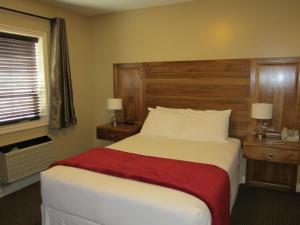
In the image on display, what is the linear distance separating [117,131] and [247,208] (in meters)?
1.95

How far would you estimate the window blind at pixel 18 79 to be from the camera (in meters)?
3.00

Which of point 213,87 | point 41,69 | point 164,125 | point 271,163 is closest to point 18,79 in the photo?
point 41,69

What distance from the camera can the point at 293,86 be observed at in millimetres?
2965

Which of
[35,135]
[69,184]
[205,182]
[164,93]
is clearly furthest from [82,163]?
[164,93]

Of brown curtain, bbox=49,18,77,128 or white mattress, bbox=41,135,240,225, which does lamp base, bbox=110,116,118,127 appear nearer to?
brown curtain, bbox=49,18,77,128

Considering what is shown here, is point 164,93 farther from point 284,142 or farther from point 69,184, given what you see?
point 69,184

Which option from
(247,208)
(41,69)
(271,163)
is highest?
(41,69)

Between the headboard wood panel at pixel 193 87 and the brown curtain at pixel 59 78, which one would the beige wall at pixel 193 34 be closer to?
the headboard wood panel at pixel 193 87

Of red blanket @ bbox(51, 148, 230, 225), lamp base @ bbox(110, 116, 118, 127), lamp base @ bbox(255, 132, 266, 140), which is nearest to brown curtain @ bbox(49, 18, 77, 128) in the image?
lamp base @ bbox(110, 116, 118, 127)

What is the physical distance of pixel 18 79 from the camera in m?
3.18

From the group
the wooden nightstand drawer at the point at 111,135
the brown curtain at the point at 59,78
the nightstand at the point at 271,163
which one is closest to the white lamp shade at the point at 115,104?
the wooden nightstand drawer at the point at 111,135

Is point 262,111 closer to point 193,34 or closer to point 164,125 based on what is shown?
point 164,125

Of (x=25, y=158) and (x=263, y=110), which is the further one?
(x=25, y=158)

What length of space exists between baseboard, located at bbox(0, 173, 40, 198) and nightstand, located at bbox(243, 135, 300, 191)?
2.77 metres
